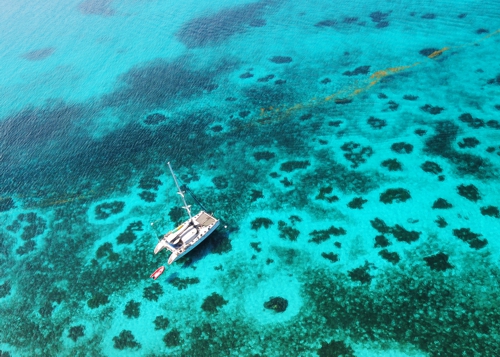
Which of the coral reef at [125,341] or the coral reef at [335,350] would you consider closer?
the coral reef at [335,350]

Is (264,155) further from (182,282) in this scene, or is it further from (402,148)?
(182,282)

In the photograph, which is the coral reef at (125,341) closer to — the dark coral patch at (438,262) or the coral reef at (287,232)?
the coral reef at (287,232)

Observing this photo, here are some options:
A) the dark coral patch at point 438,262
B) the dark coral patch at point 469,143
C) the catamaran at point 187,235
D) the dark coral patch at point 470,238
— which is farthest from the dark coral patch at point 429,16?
the catamaran at point 187,235

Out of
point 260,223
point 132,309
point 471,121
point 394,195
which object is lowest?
point 394,195

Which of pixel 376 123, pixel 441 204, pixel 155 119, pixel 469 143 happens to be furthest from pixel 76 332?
pixel 469 143

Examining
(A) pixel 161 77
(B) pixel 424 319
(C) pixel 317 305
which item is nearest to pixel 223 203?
(C) pixel 317 305

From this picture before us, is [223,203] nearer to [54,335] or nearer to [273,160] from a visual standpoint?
[273,160]
